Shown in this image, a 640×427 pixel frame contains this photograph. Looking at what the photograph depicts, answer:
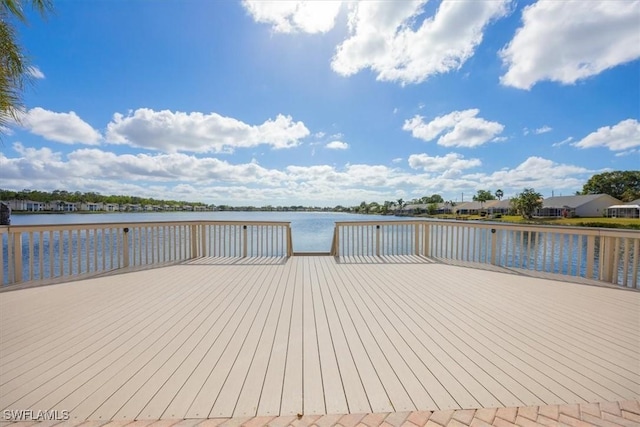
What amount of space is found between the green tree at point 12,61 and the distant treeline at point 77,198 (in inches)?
577

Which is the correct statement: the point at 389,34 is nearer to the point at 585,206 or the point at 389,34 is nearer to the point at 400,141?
the point at 400,141

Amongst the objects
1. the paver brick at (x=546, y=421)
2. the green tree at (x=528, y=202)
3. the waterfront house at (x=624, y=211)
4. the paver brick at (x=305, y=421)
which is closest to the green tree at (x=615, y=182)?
the waterfront house at (x=624, y=211)

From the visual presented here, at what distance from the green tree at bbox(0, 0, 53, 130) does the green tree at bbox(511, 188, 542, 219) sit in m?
50.5

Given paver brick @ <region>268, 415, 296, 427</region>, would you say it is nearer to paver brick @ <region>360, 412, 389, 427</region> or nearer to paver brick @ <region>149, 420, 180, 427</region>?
paver brick @ <region>360, 412, 389, 427</region>

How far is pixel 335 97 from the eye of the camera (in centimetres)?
998

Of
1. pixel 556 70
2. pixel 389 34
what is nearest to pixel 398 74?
pixel 389 34

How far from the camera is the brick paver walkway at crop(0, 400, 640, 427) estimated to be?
128 centimetres

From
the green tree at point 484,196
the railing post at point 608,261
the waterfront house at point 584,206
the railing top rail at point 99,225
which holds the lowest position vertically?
the railing post at point 608,261

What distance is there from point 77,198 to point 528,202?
69.6 metres

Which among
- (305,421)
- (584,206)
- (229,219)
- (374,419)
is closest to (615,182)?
(584,206)

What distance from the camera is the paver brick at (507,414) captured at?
1.32 metres

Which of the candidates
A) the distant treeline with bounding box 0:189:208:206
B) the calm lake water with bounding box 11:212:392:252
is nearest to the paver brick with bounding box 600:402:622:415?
the calm lake water with bounding box 11:212:392:252

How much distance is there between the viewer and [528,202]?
38.4 metres

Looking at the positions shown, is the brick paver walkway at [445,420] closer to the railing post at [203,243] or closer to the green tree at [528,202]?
the railing post at [203,243]
